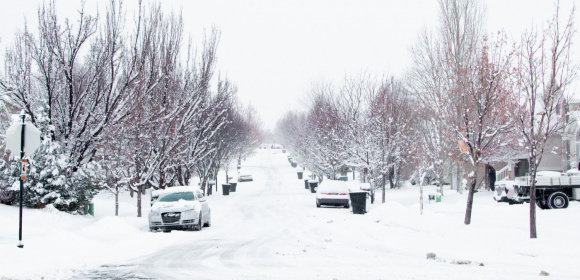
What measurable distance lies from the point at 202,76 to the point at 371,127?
10445 millimetres

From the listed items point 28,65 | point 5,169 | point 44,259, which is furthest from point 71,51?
point 44,259

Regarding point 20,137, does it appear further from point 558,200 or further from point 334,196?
point 558,200

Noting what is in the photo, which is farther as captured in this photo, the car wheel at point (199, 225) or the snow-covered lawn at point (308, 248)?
the car wheel at point (199, 225)

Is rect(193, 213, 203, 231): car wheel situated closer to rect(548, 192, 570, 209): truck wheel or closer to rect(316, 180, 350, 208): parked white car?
rect(316, 180, 350, 208): parked white car

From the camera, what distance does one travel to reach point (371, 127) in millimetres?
32406

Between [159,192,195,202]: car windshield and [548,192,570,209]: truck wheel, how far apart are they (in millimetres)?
13563

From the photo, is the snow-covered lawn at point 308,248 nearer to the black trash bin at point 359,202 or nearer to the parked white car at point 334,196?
the black trash bin at point 359,202

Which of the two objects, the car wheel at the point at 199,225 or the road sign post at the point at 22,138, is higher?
the road sign post at the point at 22,138

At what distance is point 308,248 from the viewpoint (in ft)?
44.4

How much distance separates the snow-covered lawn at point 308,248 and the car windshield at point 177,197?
130 cm

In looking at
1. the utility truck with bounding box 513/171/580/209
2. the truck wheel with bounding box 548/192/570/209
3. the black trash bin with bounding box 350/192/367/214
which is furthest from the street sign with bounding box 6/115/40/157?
the truck wheel with bounding box 548/192/570/209

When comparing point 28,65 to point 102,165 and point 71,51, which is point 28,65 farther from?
point 102,165

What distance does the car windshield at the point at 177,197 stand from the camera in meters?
19.5

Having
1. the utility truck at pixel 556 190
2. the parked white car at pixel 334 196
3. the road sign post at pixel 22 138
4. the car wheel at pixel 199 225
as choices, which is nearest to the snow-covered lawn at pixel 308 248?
the car wheel at pixel 199 225
